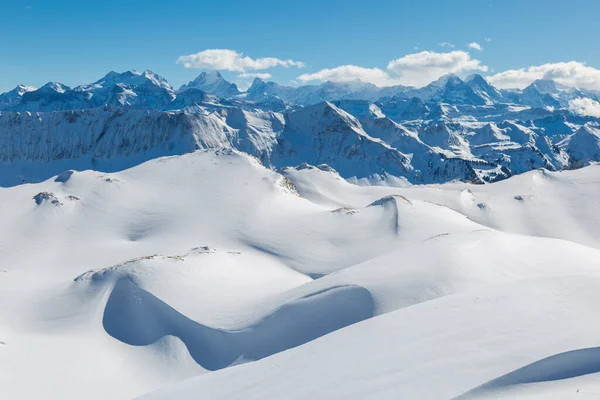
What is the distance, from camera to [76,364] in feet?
77.4

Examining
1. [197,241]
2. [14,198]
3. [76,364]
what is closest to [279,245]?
[197,241]

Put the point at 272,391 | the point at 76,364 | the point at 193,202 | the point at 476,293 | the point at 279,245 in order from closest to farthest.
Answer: the point at 272,391 < the point at 476,293 < the point at 76,364 < the point at 279,245 < the point at 193,202

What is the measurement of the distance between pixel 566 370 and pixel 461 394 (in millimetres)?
3081

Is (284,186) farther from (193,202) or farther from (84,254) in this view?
(84,254)

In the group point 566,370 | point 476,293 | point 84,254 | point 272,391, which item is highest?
point 566,370

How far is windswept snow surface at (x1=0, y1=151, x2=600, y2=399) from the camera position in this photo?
13.6 m

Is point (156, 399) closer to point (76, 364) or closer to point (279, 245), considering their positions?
point (76, 364)

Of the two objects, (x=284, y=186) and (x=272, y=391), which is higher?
(x=272, y=391)

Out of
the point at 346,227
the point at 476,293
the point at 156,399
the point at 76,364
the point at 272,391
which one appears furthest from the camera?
the point at 346,227

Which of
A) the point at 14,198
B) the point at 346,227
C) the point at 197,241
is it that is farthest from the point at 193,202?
the point at 14,198

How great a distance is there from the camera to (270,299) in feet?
92.4

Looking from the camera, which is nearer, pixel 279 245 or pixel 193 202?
pixel 279 245

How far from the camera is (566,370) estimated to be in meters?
11.8

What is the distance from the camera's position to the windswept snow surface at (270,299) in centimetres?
1355
